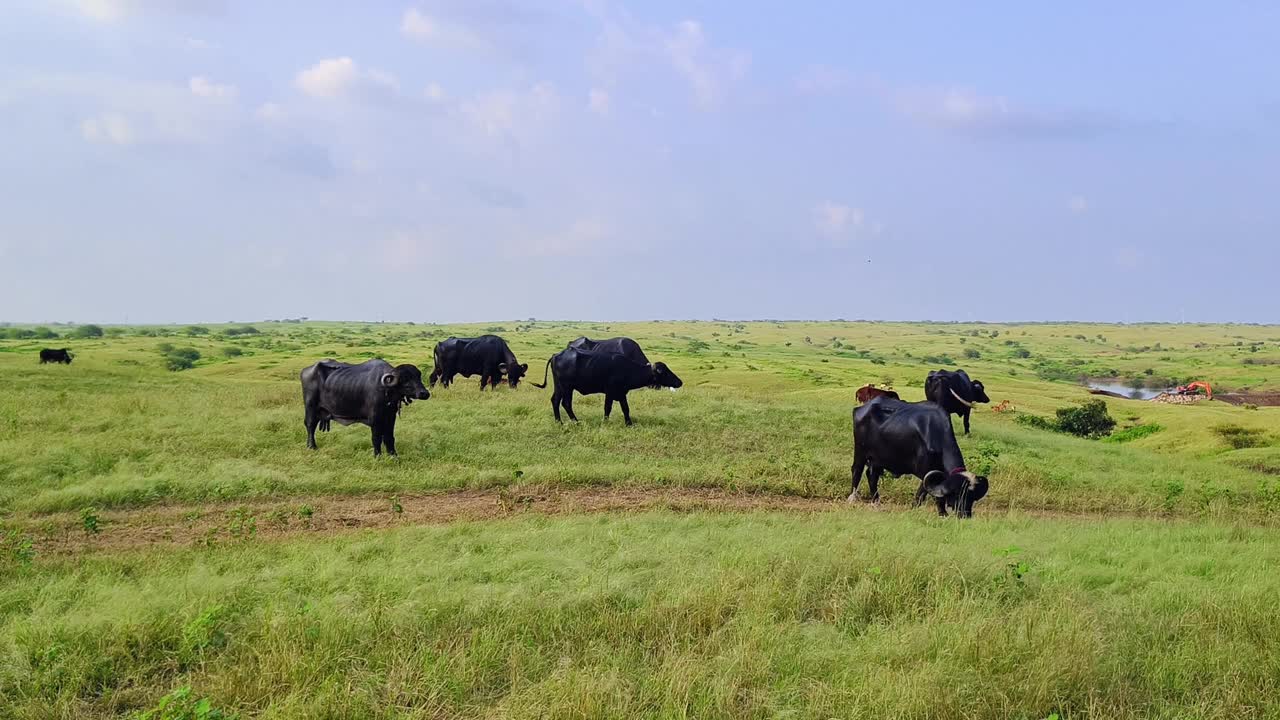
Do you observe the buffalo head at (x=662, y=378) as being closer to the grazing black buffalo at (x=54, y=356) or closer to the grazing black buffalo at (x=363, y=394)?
the grazing black buffalo at (x=363, y=394)

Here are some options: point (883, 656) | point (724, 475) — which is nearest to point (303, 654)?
point (883, 656)

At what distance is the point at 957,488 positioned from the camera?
33.9 feet

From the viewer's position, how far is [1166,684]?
197 inches

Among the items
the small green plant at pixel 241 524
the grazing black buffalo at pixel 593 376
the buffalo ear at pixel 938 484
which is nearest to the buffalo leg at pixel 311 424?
the small green plant at pixel 241 524

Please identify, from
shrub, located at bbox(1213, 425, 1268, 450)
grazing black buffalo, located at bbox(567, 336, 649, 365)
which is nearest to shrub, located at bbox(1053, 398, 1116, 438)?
shrub, located at bbox(1213, 425, 1268, 450)

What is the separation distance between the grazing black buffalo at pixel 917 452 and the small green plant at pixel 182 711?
8.86m

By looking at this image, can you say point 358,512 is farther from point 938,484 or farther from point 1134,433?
point 1134,433

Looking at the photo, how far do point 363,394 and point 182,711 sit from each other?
34.6ft

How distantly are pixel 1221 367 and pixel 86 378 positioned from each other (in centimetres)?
8776

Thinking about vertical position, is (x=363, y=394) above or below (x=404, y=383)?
below

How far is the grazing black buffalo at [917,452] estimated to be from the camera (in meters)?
10.4

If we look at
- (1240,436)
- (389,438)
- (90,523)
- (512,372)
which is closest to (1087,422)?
(1240,436)

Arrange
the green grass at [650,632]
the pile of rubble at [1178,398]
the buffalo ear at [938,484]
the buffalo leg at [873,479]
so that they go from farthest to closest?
the pile of rubble at [1178,398]
the buffalo leg at [873,479]
the buffalo ear at [938,484]
the green grass at [650,632]

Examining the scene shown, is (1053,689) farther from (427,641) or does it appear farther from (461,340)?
(461,340)
